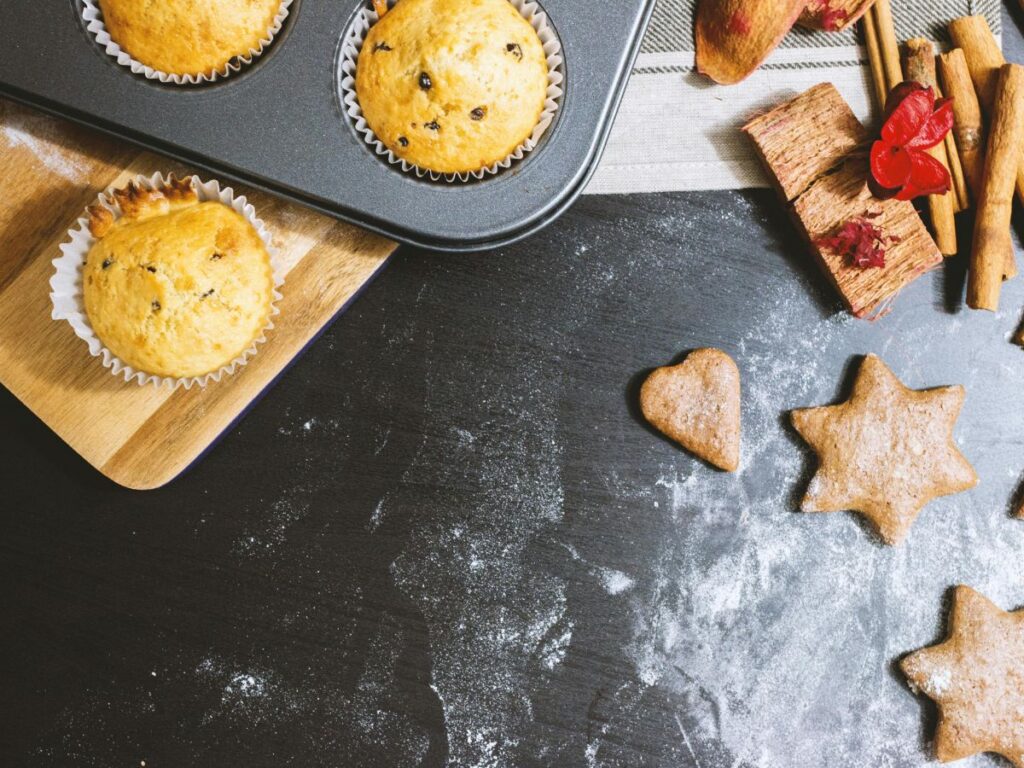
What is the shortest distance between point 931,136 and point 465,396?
1.41 metres

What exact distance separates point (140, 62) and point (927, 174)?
197 centimetres

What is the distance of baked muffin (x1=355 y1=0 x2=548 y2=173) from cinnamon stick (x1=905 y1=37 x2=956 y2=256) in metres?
1.05

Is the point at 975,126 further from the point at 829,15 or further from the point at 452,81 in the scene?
the point at 452,81

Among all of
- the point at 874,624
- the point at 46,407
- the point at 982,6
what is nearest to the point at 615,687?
Result: the point at 874,624

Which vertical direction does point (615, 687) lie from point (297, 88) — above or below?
below

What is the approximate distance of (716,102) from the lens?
2.24 meters

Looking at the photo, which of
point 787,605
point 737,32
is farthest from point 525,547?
point 737,32

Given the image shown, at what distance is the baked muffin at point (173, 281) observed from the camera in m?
1.83

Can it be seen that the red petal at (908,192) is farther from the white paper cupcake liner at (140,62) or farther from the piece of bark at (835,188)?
the white paper cupcake liner at (140,62)

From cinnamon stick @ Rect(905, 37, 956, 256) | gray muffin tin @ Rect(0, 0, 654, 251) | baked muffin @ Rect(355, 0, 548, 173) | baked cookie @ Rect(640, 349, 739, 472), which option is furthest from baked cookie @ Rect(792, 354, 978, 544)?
baked muffin @ Rect(355, 0, 548, 173)

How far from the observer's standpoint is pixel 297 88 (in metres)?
1.88

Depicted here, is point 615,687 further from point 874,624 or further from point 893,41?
point 893,41

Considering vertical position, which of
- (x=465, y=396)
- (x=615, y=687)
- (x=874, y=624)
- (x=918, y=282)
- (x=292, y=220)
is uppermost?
(x=292, y=220)

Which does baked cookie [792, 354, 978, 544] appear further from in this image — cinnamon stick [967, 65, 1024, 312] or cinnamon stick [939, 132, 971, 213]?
cinnamon stick [939, 132, 971, 213]
